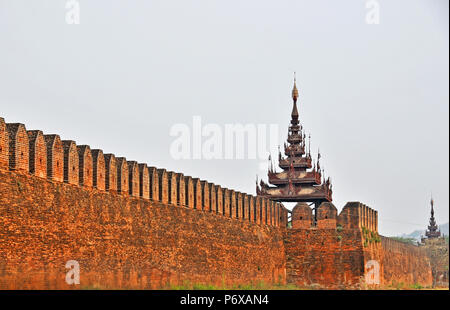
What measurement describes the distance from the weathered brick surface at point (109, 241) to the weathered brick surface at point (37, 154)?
19 centimetres

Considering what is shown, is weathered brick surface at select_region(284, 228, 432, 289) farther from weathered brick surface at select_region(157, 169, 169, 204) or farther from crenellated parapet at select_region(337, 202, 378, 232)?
weathered brick surface at select_region(157, 169, 169, 204)

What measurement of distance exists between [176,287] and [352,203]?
40.5 feet

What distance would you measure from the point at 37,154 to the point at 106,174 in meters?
3.32

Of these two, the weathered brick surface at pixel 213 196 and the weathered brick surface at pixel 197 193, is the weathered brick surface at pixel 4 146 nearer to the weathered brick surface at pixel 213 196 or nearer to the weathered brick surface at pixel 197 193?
the weathered brick surface at pixel 197 193

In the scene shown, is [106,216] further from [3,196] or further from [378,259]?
[378,259]

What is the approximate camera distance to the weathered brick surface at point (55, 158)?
61.1 feet

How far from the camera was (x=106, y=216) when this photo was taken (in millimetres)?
20922

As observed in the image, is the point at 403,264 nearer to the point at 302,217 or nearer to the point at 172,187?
the point at 302,217

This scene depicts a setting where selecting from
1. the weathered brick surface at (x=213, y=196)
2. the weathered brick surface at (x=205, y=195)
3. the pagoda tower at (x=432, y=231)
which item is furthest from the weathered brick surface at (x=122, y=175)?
the pagoda tower at (x=432, y=231)

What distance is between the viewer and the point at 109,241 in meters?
20.9

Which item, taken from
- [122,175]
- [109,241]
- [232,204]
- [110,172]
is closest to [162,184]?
[122,175]

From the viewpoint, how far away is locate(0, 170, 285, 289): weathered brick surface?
669 inches

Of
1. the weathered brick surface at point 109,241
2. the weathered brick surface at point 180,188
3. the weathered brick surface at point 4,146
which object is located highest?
the weathered brick surface at point 180,188
